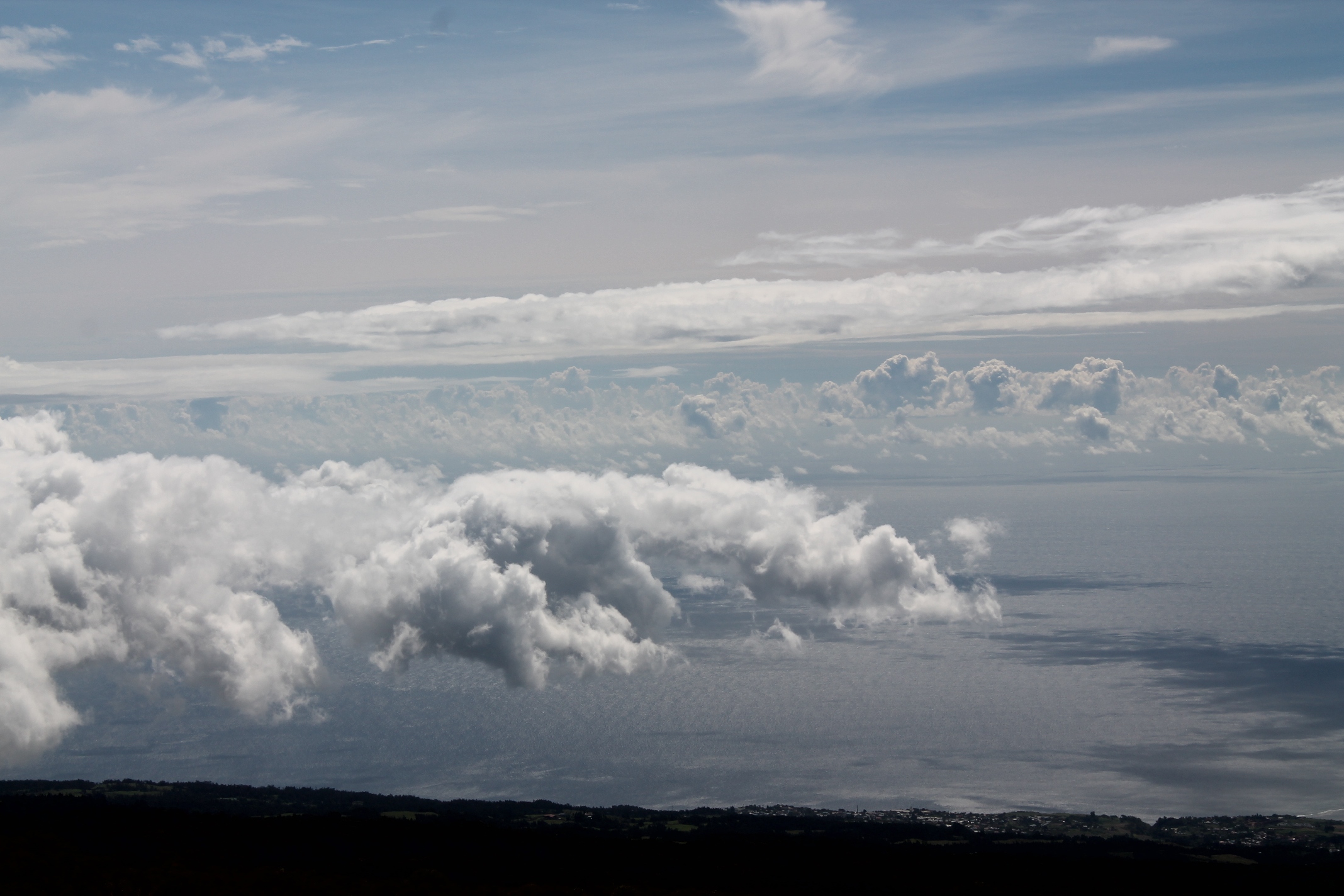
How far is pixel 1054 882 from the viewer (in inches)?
6452

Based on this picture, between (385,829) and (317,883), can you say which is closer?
(317,883)

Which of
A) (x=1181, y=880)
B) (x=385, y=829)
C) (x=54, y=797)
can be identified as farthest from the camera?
(x=54, y=797)

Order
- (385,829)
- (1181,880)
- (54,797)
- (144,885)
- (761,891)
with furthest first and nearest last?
(54,797) < (385,829) < (1181,880) < (761,891) < (144,885)

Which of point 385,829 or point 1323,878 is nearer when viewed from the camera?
point 1323,878

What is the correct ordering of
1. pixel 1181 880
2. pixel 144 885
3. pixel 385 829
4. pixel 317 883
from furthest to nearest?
pixel 385 829 < pixel 1181 880 < pixel 317 883 < pixel 144 885

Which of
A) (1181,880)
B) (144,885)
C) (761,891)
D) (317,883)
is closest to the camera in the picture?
(144,885)

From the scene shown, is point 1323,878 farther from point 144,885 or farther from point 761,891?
point 144,885

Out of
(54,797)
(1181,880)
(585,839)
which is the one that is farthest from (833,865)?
(54,797)

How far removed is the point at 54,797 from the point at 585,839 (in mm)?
112341

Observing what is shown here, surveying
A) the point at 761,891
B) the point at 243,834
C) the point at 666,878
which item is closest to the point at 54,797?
the point at 243,834

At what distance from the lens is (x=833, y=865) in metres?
177

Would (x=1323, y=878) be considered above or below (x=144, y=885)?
below

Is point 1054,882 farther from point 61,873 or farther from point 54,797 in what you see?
point 54,797

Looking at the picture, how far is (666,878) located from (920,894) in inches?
1608
